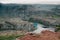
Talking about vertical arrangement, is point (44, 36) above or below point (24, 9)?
below

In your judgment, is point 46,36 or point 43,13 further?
point 43,13

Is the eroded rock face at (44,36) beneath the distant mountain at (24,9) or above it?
beneath

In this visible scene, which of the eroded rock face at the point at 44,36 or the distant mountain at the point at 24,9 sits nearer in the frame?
the eroded rock face at the point at 44,36

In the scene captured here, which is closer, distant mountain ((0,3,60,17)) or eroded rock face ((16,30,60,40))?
eroded rock face ((16,30,60,40))

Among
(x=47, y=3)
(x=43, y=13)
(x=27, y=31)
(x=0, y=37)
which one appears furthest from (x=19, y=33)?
(x=47, y=3)

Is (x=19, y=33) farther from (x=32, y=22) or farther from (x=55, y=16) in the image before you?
(x=55, y=16)

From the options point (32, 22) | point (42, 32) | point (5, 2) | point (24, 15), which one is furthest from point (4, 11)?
point (42, 32)

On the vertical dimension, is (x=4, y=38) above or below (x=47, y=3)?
below

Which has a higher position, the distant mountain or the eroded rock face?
the distant mountain

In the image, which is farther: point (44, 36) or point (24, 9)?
point (24, 9)

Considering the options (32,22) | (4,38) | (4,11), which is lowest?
(4,38)
